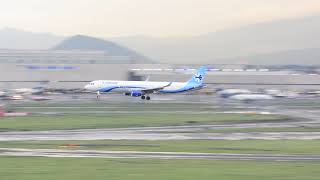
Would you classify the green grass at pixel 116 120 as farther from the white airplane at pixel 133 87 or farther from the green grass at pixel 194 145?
the white airplane at pixel 133 87

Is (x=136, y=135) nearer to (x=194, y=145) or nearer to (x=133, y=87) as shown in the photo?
(x=194, y=145)

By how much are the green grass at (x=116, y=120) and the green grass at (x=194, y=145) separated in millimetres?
14447

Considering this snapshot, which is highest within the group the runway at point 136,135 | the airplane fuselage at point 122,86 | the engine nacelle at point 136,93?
the airplane fuselage at point 122,86

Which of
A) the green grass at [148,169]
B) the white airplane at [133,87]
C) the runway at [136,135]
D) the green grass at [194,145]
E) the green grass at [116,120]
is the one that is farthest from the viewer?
the white airplane at [133,87]

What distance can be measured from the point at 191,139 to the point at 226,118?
960 inches

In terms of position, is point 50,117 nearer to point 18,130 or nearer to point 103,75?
point 18,130

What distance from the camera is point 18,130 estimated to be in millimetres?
53312

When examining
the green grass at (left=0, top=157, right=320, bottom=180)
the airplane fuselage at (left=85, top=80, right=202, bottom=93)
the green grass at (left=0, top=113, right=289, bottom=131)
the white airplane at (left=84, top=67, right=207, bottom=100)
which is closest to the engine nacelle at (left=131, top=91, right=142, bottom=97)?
the white airplane at (left=84, top=67, right=207, bottom=100)

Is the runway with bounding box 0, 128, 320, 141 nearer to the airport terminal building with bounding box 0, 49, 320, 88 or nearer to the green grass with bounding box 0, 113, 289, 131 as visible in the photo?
the green grass with bounding box 0, 113, 289, 131

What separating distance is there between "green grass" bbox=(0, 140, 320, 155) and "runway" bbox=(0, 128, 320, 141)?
292cm

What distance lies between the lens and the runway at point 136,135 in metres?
46.8

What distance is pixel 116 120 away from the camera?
65375mm

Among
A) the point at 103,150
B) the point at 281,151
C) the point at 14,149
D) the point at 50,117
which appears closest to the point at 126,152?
the point at 103,150

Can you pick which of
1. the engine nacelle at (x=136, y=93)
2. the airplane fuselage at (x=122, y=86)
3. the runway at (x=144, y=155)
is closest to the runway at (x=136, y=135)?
the runway at (x=144, y=155)
